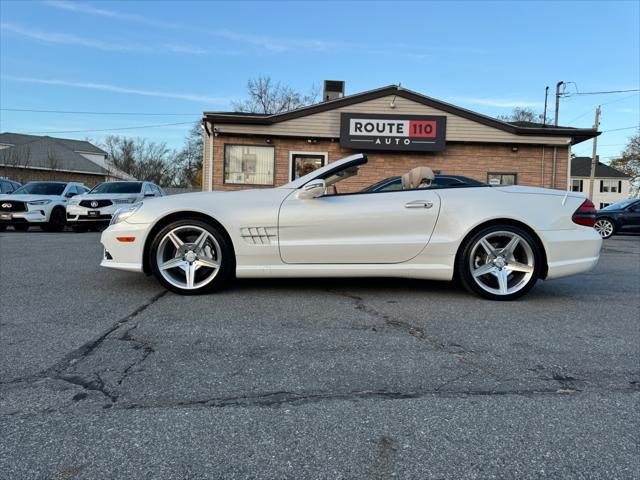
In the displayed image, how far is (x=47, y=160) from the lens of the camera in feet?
132

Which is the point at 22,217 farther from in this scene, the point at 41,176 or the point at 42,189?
the point at 41,176

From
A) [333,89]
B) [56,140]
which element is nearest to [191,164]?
[56,140]

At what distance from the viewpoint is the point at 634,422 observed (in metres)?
2.13

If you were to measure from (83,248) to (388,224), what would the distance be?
21.0 feet

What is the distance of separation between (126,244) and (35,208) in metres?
10.8

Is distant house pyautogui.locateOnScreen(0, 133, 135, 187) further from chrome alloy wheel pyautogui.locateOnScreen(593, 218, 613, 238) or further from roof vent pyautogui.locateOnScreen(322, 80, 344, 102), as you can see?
chrome alloy wheel pyautogui.locateOnScreen(593, 218, 613, 238)

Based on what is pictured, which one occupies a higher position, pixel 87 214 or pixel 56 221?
pixel 87 214

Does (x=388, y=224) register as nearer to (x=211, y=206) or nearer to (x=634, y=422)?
(x=211, y=206)

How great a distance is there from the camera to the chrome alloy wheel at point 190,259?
4.42 metres

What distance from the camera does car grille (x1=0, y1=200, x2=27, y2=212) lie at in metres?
13.1

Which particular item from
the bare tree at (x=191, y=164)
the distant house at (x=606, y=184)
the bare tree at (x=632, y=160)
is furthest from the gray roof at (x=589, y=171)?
the bare tree at (x=191, y=164)

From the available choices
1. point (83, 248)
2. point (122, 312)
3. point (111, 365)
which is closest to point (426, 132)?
point (83, 248)

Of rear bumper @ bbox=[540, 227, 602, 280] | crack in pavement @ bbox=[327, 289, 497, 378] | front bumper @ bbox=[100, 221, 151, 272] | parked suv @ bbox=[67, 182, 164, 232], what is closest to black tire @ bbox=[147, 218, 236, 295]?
front bumper @ bbox=[100, 221, 151, 272]

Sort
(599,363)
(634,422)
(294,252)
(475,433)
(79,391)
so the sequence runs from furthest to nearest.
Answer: (294,252) < (599,363) < (79,391) < (634,422) < (475,433)
